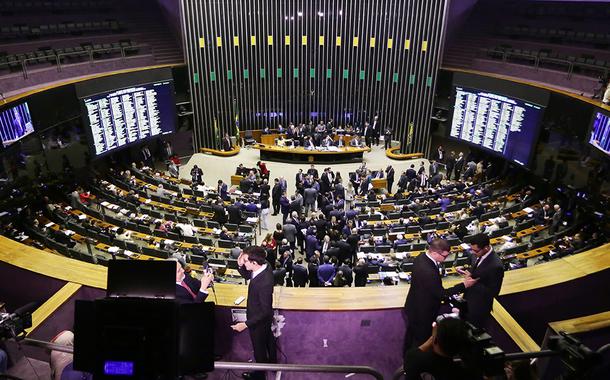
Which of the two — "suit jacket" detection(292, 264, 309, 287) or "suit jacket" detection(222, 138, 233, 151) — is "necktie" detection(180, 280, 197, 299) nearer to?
"suit jacket" detection(292, 264, 309, 287)

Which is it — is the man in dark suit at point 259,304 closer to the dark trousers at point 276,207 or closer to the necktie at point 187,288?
the necktie at point 187,288

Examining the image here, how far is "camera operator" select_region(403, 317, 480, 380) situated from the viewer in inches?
92.4

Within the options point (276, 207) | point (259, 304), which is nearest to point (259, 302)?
point (259, 304)

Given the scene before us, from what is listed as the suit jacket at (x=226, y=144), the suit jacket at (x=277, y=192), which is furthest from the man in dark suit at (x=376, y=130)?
the suit jacket at (x=277, y=192)

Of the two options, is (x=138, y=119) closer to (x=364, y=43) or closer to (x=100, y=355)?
(x=364, y=43)

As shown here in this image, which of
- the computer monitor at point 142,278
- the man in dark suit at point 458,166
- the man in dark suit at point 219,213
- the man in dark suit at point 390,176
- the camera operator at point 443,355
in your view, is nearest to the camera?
the camera operator at point 443,355

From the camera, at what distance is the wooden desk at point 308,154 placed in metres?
18.2

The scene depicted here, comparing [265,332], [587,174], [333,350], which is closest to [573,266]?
[333,350]

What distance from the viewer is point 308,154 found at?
1830 cm

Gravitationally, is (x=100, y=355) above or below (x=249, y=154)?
above

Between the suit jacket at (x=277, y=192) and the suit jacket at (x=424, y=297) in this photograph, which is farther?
the suit jacket at (x=277, y=192)

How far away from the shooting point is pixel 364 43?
2027 centimetres

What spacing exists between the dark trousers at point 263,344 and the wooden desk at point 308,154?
14.5 m

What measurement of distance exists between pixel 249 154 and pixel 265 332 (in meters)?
16.1
